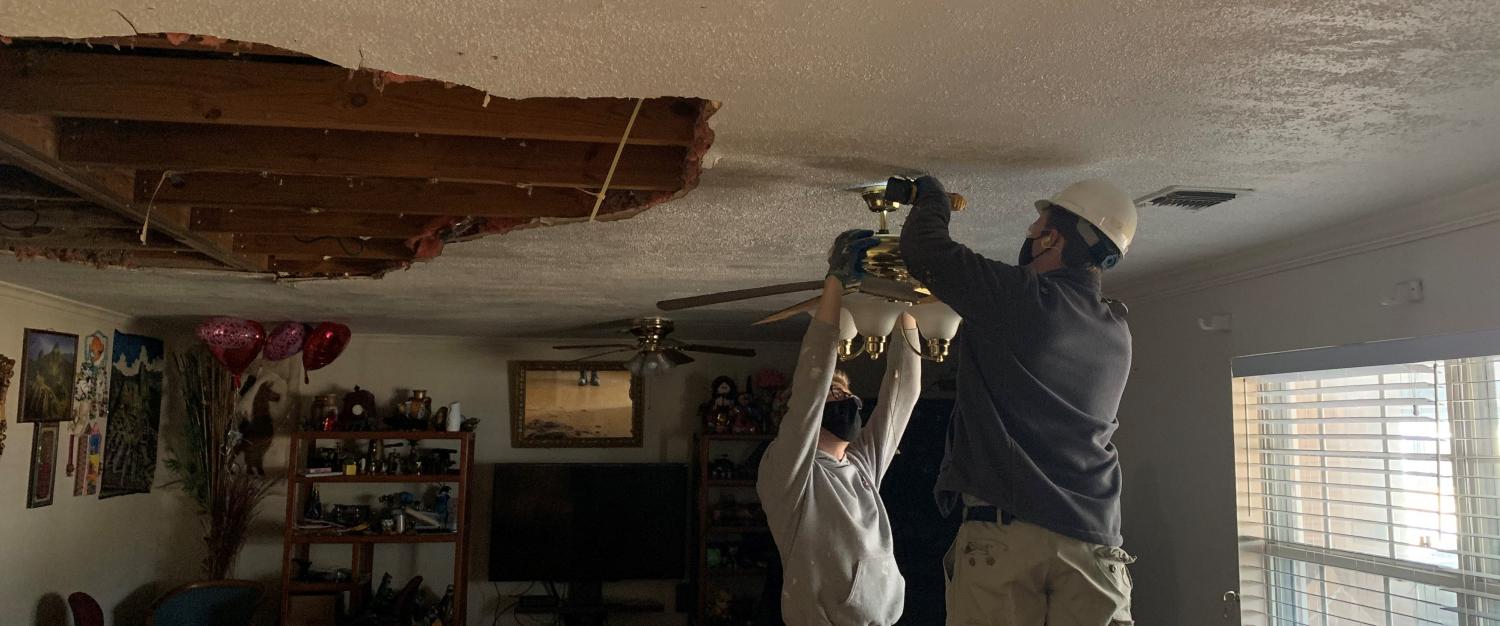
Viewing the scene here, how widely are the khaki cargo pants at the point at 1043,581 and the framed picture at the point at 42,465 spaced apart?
4.60m

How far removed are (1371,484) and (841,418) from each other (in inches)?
63.3

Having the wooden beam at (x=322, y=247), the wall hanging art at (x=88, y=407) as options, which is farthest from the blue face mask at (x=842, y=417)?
the wall hanging art at (x=88, y=407)

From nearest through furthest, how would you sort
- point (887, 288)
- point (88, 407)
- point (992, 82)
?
point (992, 82), point (887, 288), point (88, 407)

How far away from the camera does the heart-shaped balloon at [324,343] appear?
579 centimetres

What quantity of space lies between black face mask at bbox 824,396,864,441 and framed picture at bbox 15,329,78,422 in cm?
385

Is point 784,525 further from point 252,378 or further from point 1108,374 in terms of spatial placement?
point 252,378

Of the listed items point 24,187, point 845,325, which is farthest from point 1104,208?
point 24,187

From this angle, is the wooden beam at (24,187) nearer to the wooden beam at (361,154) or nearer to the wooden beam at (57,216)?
the wooden beam at (57,216)

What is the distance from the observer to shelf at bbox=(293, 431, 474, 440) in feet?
19.7

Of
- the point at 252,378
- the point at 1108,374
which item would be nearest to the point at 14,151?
the point at 1108,374

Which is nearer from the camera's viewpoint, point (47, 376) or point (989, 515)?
point (989, 515)

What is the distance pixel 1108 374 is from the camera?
1.94 metres

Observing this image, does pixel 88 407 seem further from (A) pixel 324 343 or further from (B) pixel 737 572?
(B) pixel 737 572

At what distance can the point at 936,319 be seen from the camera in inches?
87.7
